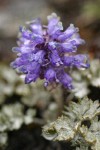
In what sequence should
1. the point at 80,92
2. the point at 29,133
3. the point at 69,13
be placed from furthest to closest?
the point at 69,13 → the point at 29,133 → the point at 80,92

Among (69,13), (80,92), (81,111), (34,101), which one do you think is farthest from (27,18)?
(81,111)

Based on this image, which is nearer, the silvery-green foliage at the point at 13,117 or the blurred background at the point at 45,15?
the silvery-green foliage at the point at 13,117

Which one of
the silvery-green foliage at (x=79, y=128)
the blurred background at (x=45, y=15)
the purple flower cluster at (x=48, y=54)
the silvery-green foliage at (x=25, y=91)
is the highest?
the blurred background at (x=45, y=15)

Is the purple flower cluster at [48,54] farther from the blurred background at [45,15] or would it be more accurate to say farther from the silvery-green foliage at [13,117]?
the blurred background at [45,15]

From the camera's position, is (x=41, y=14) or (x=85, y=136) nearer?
(x=85, y=136)

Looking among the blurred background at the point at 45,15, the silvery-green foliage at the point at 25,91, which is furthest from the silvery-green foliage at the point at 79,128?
the blurred background at the point at 45,15

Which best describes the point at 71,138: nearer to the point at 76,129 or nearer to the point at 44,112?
the point at 76,129

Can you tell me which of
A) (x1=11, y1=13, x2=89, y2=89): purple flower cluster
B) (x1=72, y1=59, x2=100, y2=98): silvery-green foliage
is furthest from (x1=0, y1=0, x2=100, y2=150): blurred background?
(x1=11, y1=13, x2=89, y2=89): purple flower cluster
